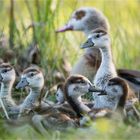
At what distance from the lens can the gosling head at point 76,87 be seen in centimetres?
712

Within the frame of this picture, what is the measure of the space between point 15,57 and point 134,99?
2.25m

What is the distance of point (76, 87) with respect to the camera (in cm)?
714

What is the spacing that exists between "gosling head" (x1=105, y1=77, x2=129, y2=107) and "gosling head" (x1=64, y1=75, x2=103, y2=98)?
0.27 meters

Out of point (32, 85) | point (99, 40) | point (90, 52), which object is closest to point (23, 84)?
point (32, 85)

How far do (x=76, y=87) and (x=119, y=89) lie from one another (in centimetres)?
41

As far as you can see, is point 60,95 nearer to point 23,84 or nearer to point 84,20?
point 23,84

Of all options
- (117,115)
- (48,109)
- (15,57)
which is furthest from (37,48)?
(117,115)

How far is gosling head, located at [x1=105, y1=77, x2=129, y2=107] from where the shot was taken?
22.4 ft

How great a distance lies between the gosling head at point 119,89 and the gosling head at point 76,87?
10.7 inches

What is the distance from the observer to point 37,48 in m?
9.27

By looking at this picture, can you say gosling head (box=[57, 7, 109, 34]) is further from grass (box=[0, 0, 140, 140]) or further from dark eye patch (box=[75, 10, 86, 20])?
grass (box=[0, 0, 140, 140])

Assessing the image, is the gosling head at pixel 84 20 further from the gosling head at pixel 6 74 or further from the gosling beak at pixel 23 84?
the gosling beak at pixel 23 84

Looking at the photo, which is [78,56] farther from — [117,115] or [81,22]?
[117,115]

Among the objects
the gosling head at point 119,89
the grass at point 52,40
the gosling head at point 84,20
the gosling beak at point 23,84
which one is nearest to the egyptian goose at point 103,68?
the gosling head at point 119,89
